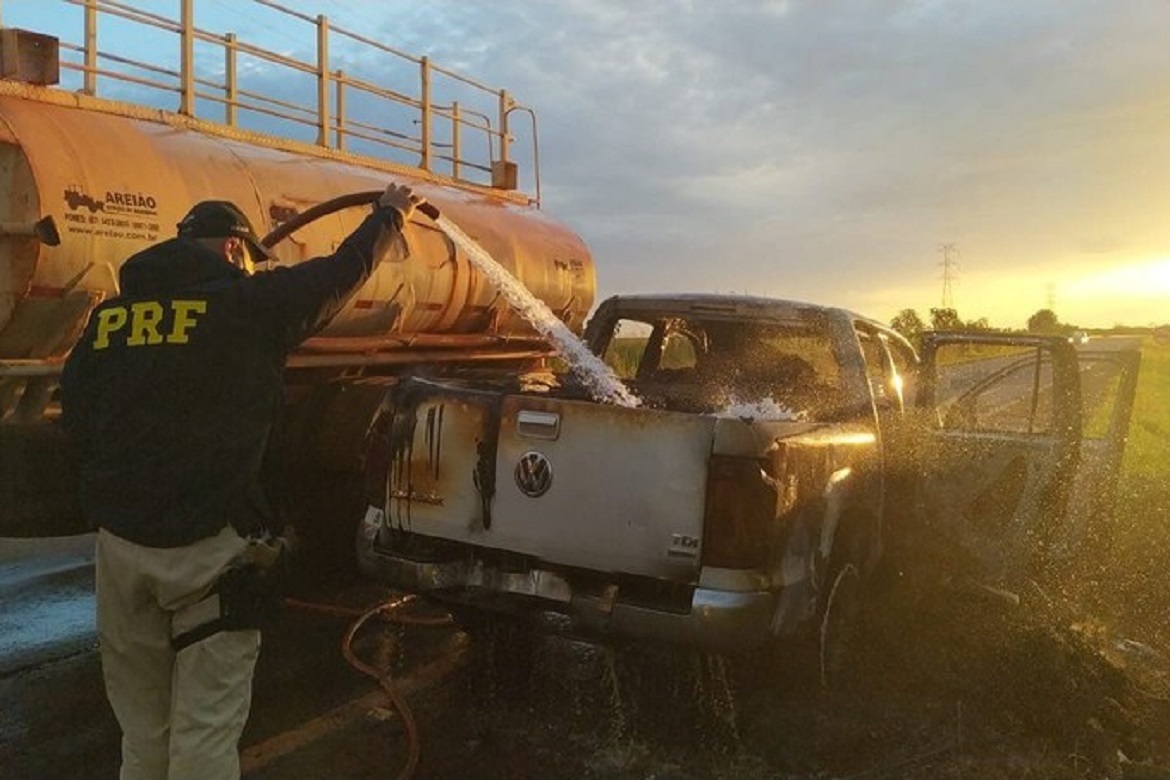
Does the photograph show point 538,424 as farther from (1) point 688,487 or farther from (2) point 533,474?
(1) point 688,487

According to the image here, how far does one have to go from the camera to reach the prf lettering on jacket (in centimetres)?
272

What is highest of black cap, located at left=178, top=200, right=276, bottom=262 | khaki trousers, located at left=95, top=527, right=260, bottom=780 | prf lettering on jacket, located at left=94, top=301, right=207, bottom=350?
black cap, located at left=178, top=200, right=276, bottom=262

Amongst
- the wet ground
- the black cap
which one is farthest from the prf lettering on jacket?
the wet ground

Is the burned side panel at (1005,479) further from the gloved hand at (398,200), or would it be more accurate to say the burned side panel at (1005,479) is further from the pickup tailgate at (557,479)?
the gloved hand at (398,200)

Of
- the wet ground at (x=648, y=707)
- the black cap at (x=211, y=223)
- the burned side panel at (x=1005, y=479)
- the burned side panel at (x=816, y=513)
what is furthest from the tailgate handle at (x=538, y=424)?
the burned side panel at (x=1005, y=479)

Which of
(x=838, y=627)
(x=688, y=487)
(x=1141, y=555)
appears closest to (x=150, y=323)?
(x=688, y=487)

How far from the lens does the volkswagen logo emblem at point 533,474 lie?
416cm

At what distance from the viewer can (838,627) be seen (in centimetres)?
477

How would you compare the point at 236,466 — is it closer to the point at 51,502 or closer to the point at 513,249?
the point at 51,502

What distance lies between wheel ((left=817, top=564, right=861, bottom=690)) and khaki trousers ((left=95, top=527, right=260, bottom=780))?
2703mm

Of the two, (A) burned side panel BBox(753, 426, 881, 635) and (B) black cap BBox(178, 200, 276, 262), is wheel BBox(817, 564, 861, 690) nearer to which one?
(A) burned side panel BBox(753, 426, 881, 635)

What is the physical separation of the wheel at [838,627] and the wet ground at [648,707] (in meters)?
0.13

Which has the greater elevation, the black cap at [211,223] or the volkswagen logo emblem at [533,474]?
the black cap at [211,223]

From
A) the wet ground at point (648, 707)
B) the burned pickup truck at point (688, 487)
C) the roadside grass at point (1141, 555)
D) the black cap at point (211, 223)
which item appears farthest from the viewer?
the roadside grass at point (1141, 555)
